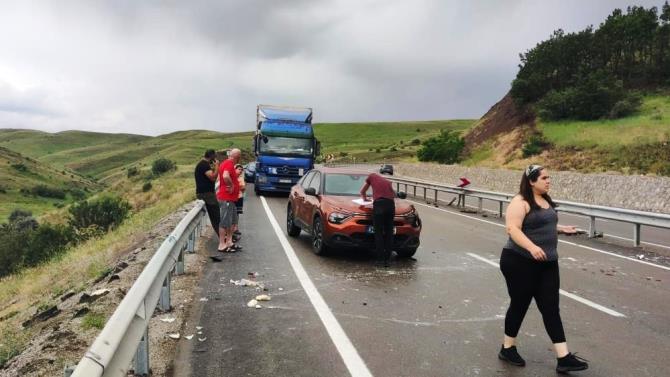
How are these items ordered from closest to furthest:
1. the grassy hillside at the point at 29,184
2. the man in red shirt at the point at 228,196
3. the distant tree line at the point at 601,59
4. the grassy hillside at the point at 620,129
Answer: the man in red shirt at the point at 228,196
the grassy hillside at the point at 620,129
the distant tree line at the point at 601,59
the grassy hillside at the point at 29,184

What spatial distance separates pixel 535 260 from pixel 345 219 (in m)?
5.20

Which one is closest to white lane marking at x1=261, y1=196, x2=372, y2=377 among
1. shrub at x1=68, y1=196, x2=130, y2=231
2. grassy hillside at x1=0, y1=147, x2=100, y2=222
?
shrub at x1=68, y1=196, x2=130, y2=231

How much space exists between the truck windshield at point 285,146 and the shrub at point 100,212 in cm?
1636

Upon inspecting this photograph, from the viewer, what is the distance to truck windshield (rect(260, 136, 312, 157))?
25047 mm

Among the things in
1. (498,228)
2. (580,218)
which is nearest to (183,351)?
(498,228)

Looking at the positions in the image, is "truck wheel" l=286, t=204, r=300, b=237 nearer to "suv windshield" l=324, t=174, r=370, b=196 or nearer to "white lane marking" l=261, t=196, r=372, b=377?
"suv windshield" l=324, t=174, r=370, b=196

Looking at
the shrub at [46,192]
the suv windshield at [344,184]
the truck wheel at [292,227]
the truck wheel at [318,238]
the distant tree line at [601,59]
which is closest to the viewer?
the truck wheel at [318,238]

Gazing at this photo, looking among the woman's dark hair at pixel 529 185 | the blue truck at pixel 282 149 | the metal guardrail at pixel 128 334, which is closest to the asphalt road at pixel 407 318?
the metal guardrail at pixel 128 334

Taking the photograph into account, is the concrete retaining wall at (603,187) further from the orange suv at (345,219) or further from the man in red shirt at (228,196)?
the man in red shirt at (228,196)

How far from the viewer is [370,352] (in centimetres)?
539

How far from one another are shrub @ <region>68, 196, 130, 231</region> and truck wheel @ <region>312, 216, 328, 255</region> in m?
29.3

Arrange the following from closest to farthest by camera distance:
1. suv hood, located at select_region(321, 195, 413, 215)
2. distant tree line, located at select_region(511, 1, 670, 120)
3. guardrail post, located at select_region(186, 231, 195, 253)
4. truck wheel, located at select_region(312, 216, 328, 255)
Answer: suv hood, located at select_region(321, 195, 413, 215) → truck wheel, located at select_region(312, 216, 328, 255) → guardrail post, located at select_region(186, 231, 195, 253) → distant tree line, located at select_region(511, 1, 670, 120)

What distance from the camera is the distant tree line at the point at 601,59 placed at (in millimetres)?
59666

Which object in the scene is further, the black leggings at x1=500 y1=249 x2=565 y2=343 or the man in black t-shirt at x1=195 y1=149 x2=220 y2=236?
the man in black t-shirt at x1=195 y1=149 x2=220 y2=236
